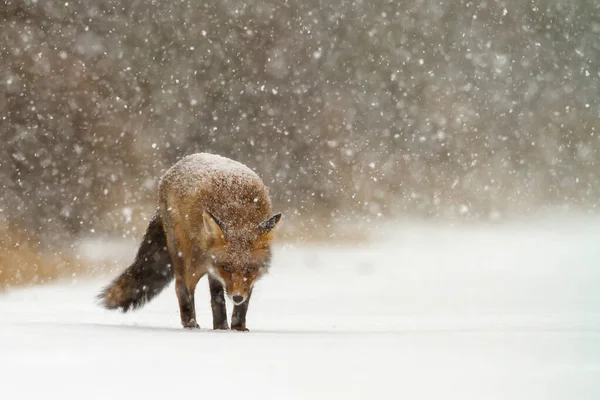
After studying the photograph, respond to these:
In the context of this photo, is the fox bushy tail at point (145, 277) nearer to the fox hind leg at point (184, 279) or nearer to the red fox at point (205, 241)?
the red fox at point (205, 241)

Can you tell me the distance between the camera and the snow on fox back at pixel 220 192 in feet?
23.6

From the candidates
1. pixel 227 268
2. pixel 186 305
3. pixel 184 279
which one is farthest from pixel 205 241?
pixel 186 305

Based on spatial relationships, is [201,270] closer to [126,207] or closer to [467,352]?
[467,352]

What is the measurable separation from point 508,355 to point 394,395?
1387 mm

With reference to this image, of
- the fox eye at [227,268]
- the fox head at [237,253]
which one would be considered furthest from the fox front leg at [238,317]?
the fox eye at [227,268]

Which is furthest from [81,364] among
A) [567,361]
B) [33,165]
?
[33,165]

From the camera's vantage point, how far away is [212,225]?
6703 millimetres

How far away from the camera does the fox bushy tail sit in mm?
8469

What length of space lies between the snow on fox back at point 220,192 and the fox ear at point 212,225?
0.71 feet

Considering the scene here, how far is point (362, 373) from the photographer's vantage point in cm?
426

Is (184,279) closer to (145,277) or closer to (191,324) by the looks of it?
(191,324)

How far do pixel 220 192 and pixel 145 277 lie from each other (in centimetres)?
178

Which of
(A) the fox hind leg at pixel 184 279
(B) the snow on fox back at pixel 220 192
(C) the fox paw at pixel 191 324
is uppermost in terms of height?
(B) the snow on fox back at pixel 220 192

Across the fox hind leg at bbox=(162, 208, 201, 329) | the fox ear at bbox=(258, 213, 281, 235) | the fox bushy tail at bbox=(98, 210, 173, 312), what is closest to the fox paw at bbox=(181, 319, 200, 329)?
the fox hind leg at bbox=(162, 208, 201, 329)
